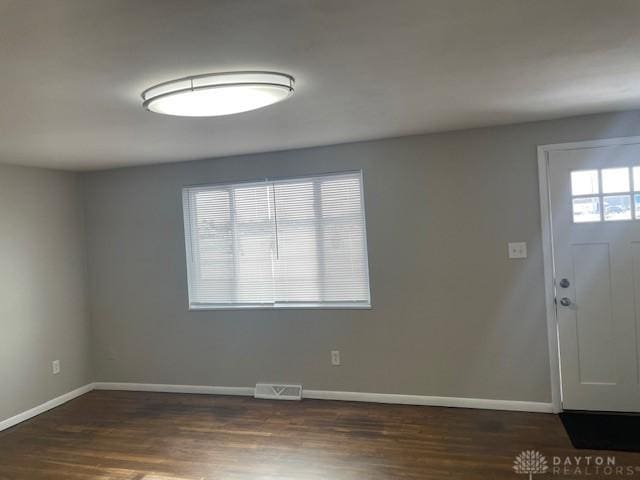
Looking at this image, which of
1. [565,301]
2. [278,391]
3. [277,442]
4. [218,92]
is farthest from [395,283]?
[218,92]

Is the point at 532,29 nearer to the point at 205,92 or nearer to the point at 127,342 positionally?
the point at 205,92

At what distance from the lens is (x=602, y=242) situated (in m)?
3.57

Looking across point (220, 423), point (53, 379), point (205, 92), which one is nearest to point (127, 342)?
point (53, 379)

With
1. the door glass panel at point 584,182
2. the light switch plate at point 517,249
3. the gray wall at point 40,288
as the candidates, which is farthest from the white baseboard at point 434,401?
the gray wall at point 40,288

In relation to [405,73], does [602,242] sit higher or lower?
lower

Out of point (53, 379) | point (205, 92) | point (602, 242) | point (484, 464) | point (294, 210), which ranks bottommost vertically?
point (484, 464)

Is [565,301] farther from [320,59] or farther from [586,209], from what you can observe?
[320,59]

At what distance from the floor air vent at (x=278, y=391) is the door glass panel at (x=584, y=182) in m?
2.81

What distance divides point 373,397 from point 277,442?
1042 mm

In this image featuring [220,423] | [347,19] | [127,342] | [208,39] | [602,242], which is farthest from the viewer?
[127,342]

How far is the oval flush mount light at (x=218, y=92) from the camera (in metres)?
2.20

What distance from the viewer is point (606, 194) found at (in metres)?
3.56

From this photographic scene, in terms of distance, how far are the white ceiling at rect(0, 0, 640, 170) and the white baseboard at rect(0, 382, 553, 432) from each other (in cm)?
222

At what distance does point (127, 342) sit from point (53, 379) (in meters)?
0.71
